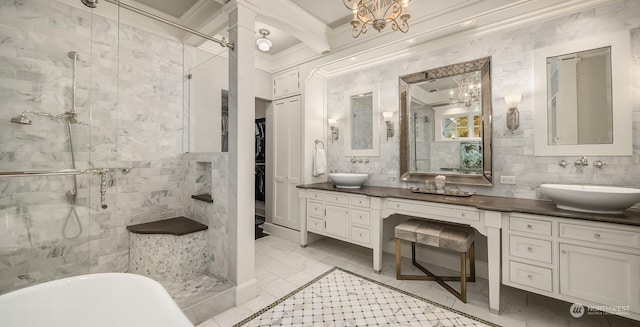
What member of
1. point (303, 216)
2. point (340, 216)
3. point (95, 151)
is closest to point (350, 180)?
point (340, 216)

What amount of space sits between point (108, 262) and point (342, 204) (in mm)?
2457

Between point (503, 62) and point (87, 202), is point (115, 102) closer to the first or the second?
point (87, 202)

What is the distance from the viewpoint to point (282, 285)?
238 cm

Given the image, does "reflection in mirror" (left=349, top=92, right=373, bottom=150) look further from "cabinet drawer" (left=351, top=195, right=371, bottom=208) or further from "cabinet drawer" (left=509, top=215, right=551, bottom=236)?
"cabinet drawer" (left=509, top=215, right=551, bottom=236)

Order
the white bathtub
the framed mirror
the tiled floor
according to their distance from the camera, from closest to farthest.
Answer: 1. the white bathtub
2. the tiled floor
3. the framed mirror

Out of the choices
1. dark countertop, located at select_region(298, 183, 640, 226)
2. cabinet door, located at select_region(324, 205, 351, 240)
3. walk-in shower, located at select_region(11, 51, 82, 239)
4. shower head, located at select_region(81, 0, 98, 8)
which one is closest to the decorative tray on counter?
dark countertop, located at select_region(298, 183, 640, 226)

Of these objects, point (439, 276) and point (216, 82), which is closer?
point (439, 276)

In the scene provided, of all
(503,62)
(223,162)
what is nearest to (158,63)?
(223,162)

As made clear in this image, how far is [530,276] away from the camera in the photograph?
71.4 inches

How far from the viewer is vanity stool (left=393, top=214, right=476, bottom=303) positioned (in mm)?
2082

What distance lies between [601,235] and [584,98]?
4.02 ft

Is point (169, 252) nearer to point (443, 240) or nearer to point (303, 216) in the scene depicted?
point (303, 216)

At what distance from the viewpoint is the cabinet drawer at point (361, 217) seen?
2.66m

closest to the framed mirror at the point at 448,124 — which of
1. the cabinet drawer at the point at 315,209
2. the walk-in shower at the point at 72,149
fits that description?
the cabinet drawer at the point at 315,209
